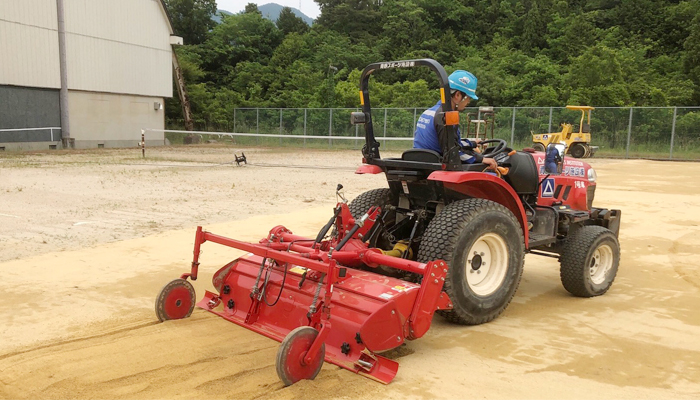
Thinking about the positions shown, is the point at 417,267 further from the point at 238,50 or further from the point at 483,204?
the point at 238,50

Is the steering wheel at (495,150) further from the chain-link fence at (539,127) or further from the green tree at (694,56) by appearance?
the green tree at (694,56)

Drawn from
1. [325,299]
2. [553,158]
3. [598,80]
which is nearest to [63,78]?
[553,158]

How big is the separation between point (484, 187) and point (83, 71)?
88.7 ft

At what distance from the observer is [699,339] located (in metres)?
4.55

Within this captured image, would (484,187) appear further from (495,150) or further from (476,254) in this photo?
(476,254)

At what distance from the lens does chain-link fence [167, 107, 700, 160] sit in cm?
2920

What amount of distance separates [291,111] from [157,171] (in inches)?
859

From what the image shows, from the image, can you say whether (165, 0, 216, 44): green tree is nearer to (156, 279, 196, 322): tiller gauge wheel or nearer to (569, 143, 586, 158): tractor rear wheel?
(569, 143, 586, 158): tractor rear wheel

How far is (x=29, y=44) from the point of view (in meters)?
25.0

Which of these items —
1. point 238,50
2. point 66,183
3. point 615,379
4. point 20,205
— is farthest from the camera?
point 238,50

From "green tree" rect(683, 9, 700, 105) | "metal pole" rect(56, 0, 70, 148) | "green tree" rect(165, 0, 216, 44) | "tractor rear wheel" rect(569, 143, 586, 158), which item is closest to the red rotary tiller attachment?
"tractor rear wheel" rect(569, 143, 586, 158)

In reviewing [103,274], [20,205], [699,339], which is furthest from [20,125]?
[699,339]

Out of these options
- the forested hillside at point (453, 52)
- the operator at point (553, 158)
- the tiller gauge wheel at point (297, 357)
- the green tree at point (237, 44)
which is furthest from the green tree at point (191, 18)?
the tiller gauge wheel at point (297, 357)

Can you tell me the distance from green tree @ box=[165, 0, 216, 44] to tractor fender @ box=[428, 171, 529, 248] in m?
50.0
